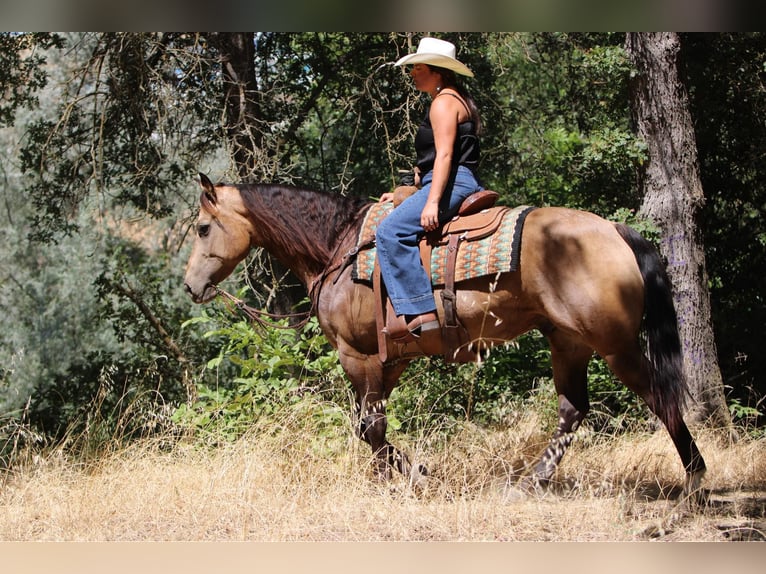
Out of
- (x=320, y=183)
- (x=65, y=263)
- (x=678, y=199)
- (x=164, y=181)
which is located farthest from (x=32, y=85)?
(x=65, y=263)

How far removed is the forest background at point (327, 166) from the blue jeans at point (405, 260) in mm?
1394

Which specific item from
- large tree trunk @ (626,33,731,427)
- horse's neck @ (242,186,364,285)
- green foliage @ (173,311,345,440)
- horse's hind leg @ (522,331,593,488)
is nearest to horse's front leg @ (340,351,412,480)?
horse's neck @ (242,186,364,285)

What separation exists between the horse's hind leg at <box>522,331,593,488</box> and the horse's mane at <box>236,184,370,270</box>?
1.45m

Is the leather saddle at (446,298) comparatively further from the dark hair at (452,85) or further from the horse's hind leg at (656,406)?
the horse's hind leg at (656,406)

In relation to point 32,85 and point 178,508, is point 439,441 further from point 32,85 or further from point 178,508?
point 32,85

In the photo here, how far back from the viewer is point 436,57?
4500 mm

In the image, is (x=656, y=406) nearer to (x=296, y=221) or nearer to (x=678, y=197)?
(x=296, y=221)

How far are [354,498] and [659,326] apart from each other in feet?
6.16

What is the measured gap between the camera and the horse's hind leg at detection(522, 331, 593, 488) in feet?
15.7

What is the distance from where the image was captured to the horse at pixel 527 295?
4215 millimetres

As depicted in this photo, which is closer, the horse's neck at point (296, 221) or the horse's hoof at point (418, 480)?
the horse's hoof at point (418, 480)

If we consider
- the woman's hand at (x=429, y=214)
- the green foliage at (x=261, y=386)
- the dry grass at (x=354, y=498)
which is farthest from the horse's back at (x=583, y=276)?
the green foliage at (x=261, y=386)

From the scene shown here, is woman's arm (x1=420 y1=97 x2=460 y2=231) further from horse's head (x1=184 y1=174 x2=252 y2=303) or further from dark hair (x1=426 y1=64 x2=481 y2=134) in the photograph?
horse's head (x1=184 y1=174 x2=252 y2=303)

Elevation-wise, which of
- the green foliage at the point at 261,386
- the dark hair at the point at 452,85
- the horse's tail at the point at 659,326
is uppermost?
the dark hair at the point at 452,85
